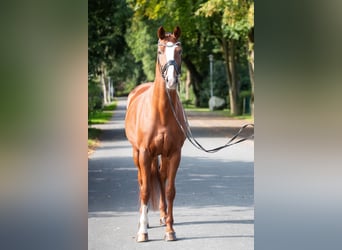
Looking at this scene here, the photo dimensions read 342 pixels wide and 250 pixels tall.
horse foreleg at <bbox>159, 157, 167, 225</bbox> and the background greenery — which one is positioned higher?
the background greenery

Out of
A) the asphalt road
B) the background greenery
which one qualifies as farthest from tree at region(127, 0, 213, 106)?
the asphalt road

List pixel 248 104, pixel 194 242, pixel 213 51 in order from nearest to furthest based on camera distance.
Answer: pixel 194 242 < pixel 248 104 < pixel 213 51

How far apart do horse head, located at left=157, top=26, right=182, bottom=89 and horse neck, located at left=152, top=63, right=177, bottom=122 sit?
0.74ft

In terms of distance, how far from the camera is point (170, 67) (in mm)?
6043

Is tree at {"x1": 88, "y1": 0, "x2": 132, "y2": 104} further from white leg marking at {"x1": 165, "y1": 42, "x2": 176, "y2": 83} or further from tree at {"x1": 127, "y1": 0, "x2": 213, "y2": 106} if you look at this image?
white leg marking at {"x1": 165, "y1": 42, "x2": 176, "y2": 83}

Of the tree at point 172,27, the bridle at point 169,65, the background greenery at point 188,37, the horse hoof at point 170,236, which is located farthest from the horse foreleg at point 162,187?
the tree at point 172,27

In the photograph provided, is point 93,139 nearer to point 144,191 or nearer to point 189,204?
point 189,204

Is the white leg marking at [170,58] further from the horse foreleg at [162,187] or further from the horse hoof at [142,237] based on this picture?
the horse hoof at [142,237]

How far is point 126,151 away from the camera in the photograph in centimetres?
1656

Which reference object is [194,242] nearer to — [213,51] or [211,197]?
[211,197]

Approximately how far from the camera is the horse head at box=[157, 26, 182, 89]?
237 inches
